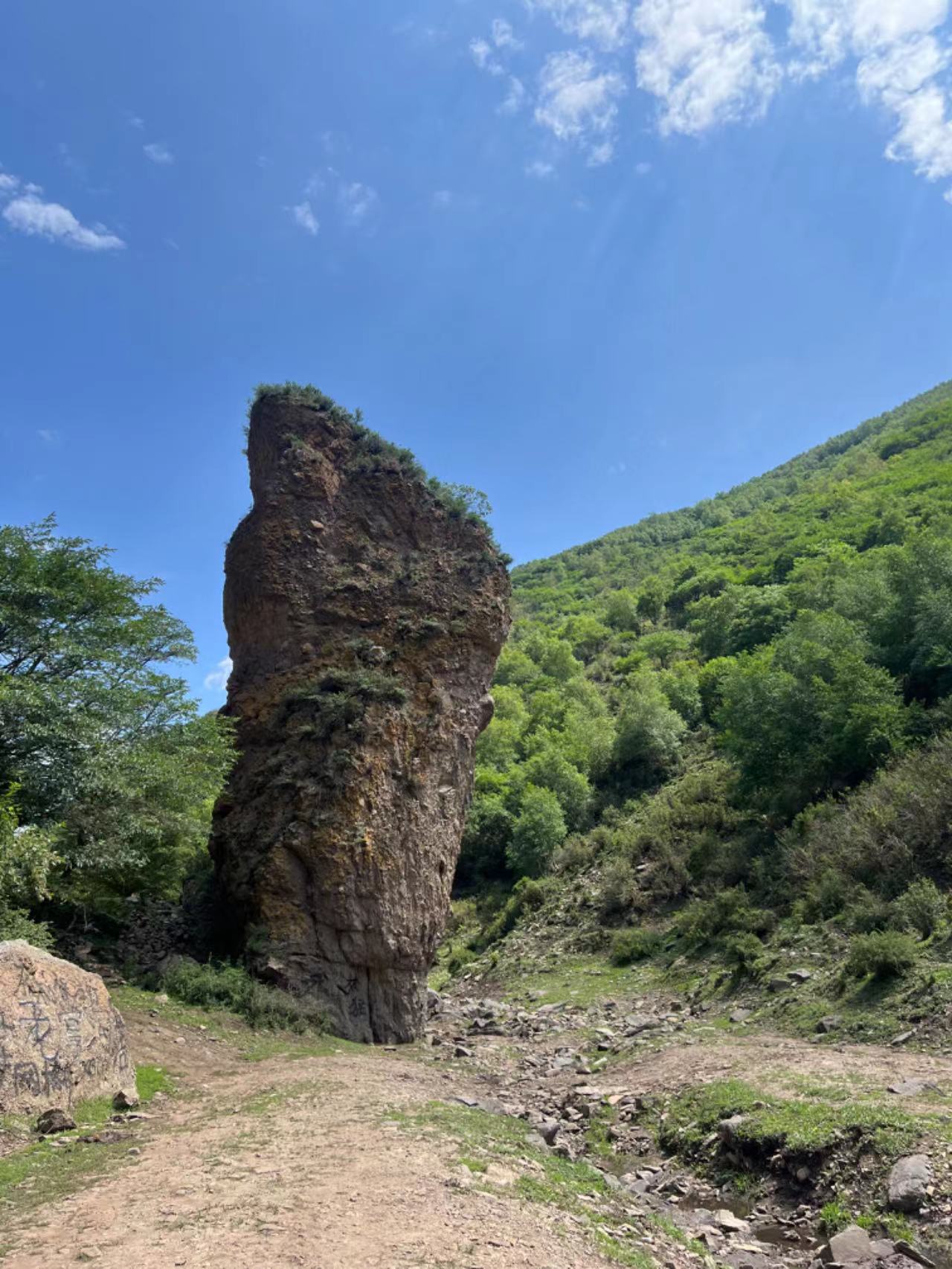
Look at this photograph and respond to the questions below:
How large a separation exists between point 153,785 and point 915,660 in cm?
2765

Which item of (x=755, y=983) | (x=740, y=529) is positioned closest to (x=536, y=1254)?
(x=755, y=983)

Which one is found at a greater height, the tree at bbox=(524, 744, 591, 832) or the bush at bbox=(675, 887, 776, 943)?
the tree at bbox=(524, 744, 591, 832)

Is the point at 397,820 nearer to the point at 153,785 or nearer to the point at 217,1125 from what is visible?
the point at 153,785

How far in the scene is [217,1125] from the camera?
8836 millimetres

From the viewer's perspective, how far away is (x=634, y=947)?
2520 cm

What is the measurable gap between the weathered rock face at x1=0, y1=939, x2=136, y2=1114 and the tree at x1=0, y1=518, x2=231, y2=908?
4.55 meters

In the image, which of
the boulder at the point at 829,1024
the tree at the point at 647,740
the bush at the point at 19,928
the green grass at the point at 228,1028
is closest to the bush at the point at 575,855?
the tree at the point at 647,740

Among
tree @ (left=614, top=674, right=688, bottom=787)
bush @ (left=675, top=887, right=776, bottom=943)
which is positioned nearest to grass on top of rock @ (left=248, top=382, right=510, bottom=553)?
bush @ (left=675, top=887, right=776, bottom=943)

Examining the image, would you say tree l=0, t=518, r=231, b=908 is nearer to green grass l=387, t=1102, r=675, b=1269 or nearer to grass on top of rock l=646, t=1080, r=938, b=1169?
green grass l=387, t=1102, r=675, b=1269

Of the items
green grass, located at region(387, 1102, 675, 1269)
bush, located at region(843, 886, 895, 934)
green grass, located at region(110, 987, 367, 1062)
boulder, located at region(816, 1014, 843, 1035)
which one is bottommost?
boulder, located at region(816, 1014, 843, 1035)

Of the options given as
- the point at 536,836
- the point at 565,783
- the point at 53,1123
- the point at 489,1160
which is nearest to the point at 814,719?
the point at 536,836

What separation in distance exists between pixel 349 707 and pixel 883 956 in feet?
44.2

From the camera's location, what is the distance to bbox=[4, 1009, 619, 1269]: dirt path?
17.4 ft

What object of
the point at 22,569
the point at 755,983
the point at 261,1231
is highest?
the point at 22,569
